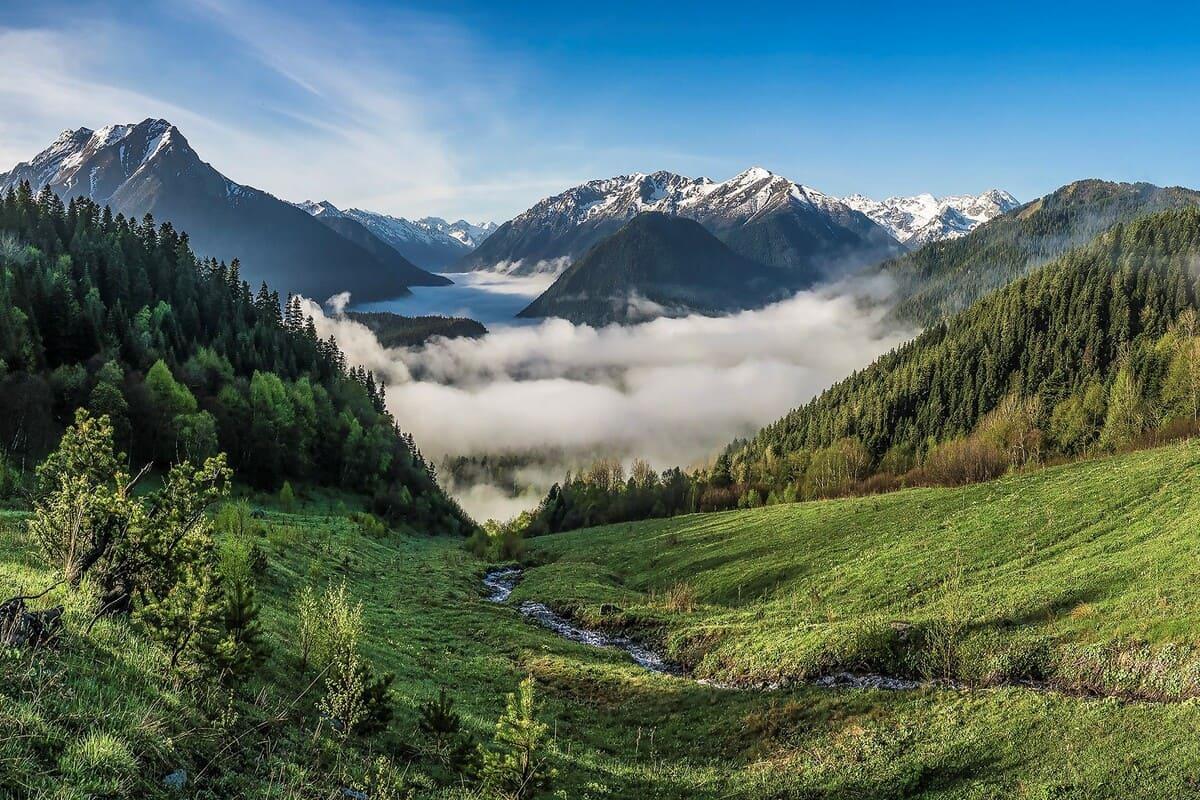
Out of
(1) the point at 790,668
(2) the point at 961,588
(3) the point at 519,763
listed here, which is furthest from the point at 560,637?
(3) the point at 519,763

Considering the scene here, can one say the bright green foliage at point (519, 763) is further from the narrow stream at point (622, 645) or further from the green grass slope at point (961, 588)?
the green grass slope at point (961, 588)

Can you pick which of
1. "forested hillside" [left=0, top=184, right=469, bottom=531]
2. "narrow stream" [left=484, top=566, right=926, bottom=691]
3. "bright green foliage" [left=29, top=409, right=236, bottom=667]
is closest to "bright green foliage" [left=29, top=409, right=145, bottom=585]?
"bright green foliage" [left=29, top=409, right=236, bottom=667]

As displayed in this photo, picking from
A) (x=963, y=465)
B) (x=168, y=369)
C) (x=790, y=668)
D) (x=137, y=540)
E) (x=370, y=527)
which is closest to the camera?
(x=137, y=540)

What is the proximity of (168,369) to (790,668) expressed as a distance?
118066 millimetres

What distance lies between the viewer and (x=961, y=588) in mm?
48469

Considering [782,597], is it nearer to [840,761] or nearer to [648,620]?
[648,620]

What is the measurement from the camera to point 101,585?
17.9 m

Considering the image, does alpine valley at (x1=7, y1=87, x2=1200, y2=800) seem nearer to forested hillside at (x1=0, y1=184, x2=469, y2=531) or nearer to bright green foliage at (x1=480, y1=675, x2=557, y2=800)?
bright green foliage at (x1=480, y1=675, x2=557, y2=800)

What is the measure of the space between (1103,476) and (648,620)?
1884 inches

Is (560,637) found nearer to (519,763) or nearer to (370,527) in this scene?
(519,763)

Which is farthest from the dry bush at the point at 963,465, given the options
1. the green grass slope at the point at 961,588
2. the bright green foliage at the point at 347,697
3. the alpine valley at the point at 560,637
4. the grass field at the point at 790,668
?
the bright green foliage at the point at 347,697

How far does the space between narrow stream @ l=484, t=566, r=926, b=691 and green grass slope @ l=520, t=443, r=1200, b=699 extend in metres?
1.15

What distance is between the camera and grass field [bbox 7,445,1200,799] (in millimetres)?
14664

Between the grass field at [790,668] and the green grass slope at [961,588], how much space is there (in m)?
0.22
